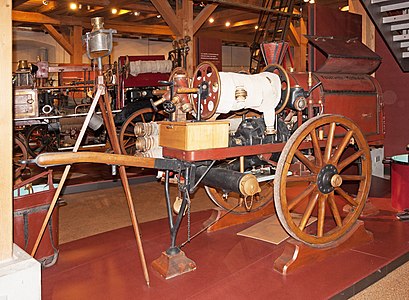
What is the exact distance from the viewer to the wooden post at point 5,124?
206 centimetres

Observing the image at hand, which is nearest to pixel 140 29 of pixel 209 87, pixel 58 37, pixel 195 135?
pixel 58 37

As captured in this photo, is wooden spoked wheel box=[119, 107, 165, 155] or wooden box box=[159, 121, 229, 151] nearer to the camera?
wooden box box=[159, 121, 229, 151]

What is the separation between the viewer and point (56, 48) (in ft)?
48.0

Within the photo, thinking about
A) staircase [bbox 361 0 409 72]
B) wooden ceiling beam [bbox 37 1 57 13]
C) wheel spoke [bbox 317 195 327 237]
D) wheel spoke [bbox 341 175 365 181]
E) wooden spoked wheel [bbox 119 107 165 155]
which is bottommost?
wheel spoke [bbox 317 195 327 237]

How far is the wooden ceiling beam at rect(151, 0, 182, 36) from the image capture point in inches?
265

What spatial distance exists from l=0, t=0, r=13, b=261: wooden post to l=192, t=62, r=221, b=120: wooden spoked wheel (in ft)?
3.94

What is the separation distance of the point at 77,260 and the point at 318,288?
1728 millimetres

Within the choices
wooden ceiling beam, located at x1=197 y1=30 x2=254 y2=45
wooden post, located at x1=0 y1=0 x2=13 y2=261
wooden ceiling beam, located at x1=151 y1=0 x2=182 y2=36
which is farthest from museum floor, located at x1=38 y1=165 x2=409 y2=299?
wooden ceiling beam, located at x1=197 y1=30 x2=254 y2=45

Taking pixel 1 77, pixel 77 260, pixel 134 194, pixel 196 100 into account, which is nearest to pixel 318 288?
pixel 196 100

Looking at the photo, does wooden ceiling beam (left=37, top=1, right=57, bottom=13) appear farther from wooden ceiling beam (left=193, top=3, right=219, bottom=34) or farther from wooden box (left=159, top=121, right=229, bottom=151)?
wooden box (left=159, top=121, right=229, bottom=151)

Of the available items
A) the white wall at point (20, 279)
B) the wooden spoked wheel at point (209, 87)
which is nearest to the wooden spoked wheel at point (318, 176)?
the wooden spoked wheel at point (209, 87)

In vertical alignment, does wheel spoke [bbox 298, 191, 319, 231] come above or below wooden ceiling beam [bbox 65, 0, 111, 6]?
below

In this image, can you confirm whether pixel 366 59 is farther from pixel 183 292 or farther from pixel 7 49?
pixel 7 49

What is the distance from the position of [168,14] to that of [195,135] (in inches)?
183
